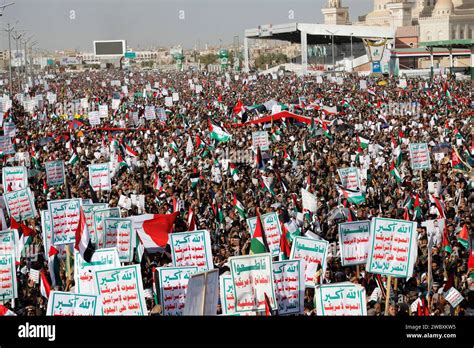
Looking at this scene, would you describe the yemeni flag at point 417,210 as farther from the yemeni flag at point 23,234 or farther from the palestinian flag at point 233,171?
the yemeni flag at point 23,234

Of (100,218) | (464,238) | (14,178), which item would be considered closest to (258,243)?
(100,218)

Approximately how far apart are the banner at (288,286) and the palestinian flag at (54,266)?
2851 millimetres

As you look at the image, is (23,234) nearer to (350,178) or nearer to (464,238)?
(464,238)

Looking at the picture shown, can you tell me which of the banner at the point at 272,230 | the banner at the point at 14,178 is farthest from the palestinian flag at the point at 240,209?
the banner at the point at 14,178

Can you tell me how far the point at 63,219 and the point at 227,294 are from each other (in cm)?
364

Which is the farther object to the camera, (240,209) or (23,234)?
(240,209)

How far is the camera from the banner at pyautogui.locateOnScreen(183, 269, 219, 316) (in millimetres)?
7330

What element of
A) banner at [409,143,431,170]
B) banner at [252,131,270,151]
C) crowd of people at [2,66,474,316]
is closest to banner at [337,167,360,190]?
crowd of people at [2,66,474,316]

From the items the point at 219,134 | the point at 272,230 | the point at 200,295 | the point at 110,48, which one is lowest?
the point at 219,134

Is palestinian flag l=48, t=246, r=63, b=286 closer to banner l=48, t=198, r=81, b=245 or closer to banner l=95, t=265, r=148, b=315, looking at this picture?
banner l=48, t=198, r=81, b=245

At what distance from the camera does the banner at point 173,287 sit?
342 inches

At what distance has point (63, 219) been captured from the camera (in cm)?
1156
